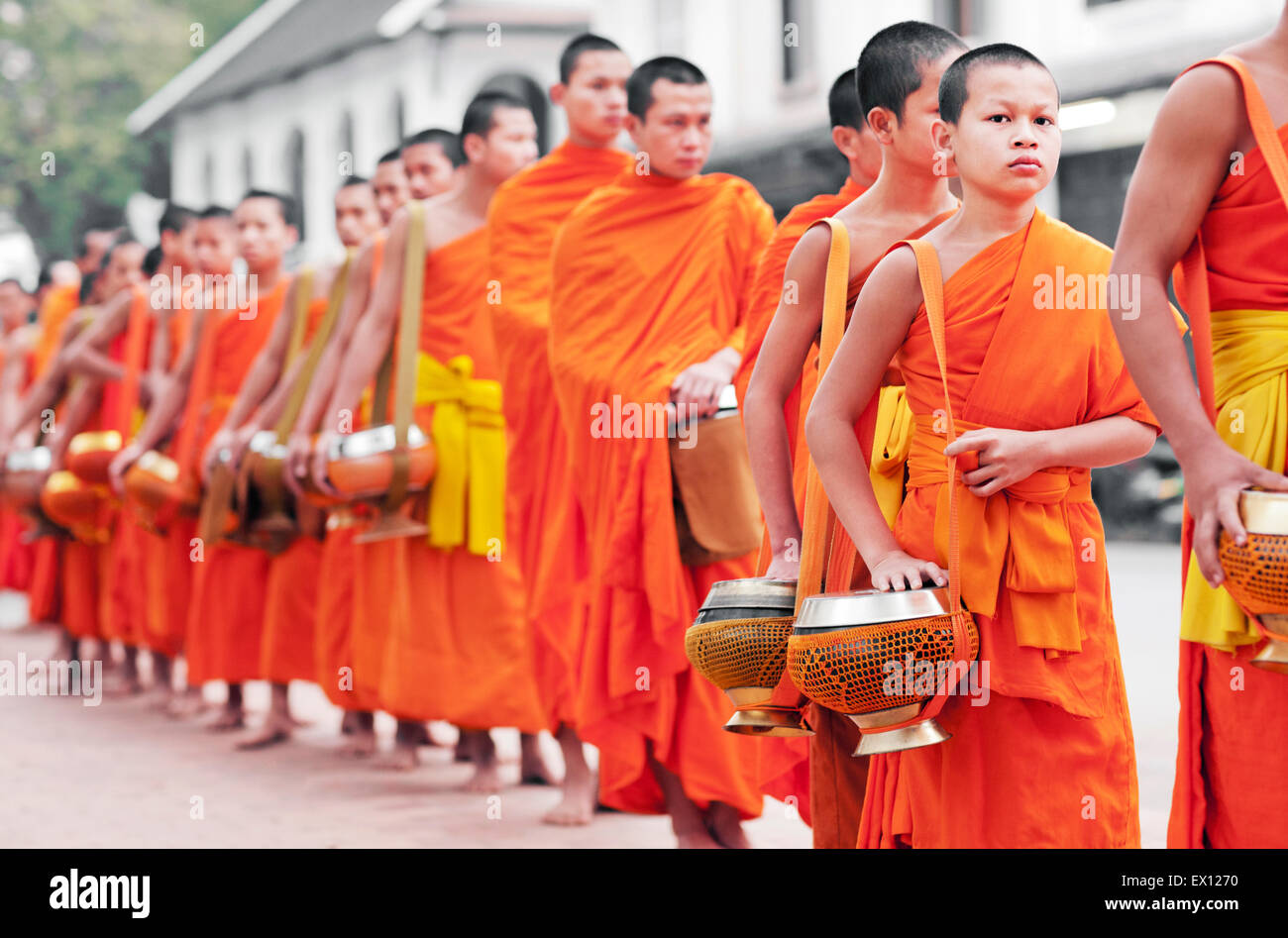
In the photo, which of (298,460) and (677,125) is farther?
(298,460)

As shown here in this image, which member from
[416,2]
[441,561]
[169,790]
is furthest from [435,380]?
[416,2]

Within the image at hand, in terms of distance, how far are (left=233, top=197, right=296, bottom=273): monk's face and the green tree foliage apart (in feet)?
101

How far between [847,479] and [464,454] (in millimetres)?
3338

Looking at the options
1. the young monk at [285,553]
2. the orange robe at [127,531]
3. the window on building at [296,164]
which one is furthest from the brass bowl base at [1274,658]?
the window on building at [296,164]

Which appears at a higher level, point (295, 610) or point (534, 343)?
point (534, 343)

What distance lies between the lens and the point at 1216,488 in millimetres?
2344

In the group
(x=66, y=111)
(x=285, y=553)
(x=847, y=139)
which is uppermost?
(x=66, y=111)

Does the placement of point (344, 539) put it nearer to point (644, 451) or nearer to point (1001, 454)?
point (644, 451)

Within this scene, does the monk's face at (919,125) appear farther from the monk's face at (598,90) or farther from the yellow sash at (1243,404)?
the monk's face at (598,90)

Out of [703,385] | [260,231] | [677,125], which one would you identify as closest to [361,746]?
[260,231]

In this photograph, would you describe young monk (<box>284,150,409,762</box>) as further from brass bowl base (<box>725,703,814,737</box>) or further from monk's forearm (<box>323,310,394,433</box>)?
brass bowl base (<box>725,703,814,737</box>)

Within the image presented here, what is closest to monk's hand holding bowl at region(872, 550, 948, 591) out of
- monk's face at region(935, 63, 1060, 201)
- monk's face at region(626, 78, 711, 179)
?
monk's face at region(935, 63, 1060, 201)

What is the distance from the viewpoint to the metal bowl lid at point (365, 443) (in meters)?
5.59

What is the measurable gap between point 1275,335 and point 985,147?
1.78ft
